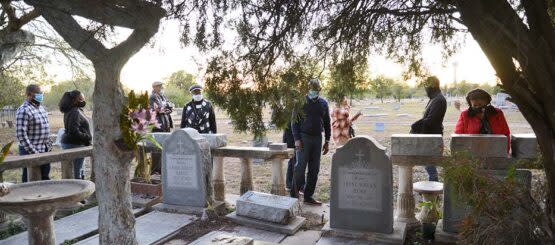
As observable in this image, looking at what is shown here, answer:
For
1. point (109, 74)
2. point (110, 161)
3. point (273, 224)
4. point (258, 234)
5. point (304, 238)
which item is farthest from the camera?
point (273, 224)

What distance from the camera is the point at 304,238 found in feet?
16.1

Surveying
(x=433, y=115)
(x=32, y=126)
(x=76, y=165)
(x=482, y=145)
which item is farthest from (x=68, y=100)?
(x=482, y=145)

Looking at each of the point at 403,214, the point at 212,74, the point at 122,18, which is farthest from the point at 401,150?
the point at 122,18

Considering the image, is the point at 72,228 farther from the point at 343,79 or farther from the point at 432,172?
the point at 432,172

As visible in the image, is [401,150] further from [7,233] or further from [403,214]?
[7,233]

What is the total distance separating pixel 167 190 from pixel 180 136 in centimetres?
87

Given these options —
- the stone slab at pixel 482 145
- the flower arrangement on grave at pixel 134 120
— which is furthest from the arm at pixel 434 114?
the flower arrangement on grave at pixel 134 120

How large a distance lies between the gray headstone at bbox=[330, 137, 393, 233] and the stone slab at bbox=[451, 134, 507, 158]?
2.55 feet

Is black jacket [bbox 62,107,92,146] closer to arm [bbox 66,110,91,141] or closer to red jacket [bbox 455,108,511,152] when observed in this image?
arm [bbox 66,110,91,141]

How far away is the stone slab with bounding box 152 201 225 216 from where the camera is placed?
5.78 meters

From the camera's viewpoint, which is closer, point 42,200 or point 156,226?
point 42,200

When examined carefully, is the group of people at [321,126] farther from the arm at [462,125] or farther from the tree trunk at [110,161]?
the tree trunk at [110,161]

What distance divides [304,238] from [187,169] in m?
2.05

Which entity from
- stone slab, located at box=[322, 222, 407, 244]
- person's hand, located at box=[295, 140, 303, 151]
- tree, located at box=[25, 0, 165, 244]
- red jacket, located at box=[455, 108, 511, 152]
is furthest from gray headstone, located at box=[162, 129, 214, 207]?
red jacket, located at box=[455, 108, 511, 152]
